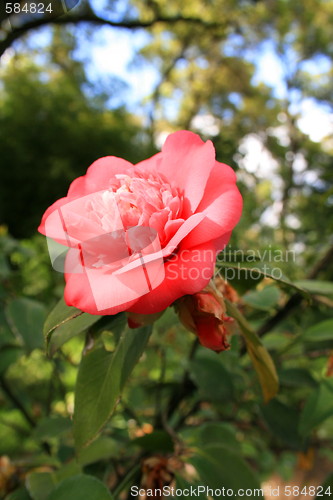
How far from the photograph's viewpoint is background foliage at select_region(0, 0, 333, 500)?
33 cm

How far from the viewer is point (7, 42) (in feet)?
1.85

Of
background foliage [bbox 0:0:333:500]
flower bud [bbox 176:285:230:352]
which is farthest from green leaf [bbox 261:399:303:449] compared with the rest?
flower bud [bbox 176:285:230:352]

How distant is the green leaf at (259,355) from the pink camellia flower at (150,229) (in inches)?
2.7

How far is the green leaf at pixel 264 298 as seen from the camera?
1.55ft

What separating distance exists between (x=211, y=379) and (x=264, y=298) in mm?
138

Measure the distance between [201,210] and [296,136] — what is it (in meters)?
6.28

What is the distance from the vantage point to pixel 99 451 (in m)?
0.44

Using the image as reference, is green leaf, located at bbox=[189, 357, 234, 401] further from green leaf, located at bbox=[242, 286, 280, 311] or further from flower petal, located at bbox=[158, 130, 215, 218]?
flower petal, located at bbox=[158, 130, 215, 218]

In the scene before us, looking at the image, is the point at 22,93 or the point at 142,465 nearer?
the point at 142,465

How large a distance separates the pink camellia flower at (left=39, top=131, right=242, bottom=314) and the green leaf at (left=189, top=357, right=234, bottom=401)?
310mm

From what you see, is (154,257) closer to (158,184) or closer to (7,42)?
(158,184)

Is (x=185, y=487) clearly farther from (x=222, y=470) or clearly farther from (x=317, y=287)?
(x=317, y=287)

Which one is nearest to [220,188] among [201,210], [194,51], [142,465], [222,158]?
[201,210]

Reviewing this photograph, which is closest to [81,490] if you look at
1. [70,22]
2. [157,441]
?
[157,441]
